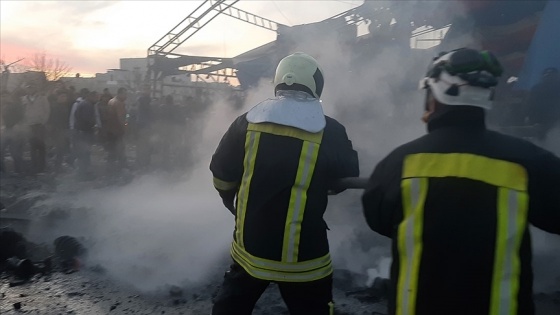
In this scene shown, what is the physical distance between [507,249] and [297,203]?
1.05 meters

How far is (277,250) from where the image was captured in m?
2.61

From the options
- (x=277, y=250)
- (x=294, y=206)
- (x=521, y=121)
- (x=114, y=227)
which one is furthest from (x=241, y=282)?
(x=521, y=121)

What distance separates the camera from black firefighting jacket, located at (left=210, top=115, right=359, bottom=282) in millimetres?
2592

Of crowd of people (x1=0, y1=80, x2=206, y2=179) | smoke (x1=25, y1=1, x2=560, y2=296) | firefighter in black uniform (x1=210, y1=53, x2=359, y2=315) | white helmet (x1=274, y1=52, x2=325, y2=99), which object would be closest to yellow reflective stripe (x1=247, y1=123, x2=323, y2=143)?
firefighter in black uniform (x1=210, y1=53, x2=359, y2=315)

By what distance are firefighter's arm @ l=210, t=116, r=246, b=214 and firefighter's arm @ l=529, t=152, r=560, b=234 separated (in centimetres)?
138

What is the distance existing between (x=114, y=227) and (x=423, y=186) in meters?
5.25

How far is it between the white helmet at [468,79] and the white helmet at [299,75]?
972mm

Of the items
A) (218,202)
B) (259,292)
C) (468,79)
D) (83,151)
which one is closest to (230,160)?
(259,292)

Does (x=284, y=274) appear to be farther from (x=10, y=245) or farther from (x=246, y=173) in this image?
(x=10, y=245)

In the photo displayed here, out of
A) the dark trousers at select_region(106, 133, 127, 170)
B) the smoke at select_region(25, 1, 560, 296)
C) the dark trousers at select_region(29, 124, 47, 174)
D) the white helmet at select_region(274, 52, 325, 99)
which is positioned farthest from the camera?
the dark trousers at select_region(106, 133, 127, 170)

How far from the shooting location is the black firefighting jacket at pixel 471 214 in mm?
1742

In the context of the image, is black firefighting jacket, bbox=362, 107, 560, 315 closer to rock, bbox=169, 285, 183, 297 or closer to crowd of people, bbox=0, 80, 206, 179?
rock, bbox=169, 285, 183, 297

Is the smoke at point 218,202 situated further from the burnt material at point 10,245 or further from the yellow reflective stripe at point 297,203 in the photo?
the yellow reflective stripe at point 297,203

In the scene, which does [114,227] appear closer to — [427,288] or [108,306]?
[108,306]
